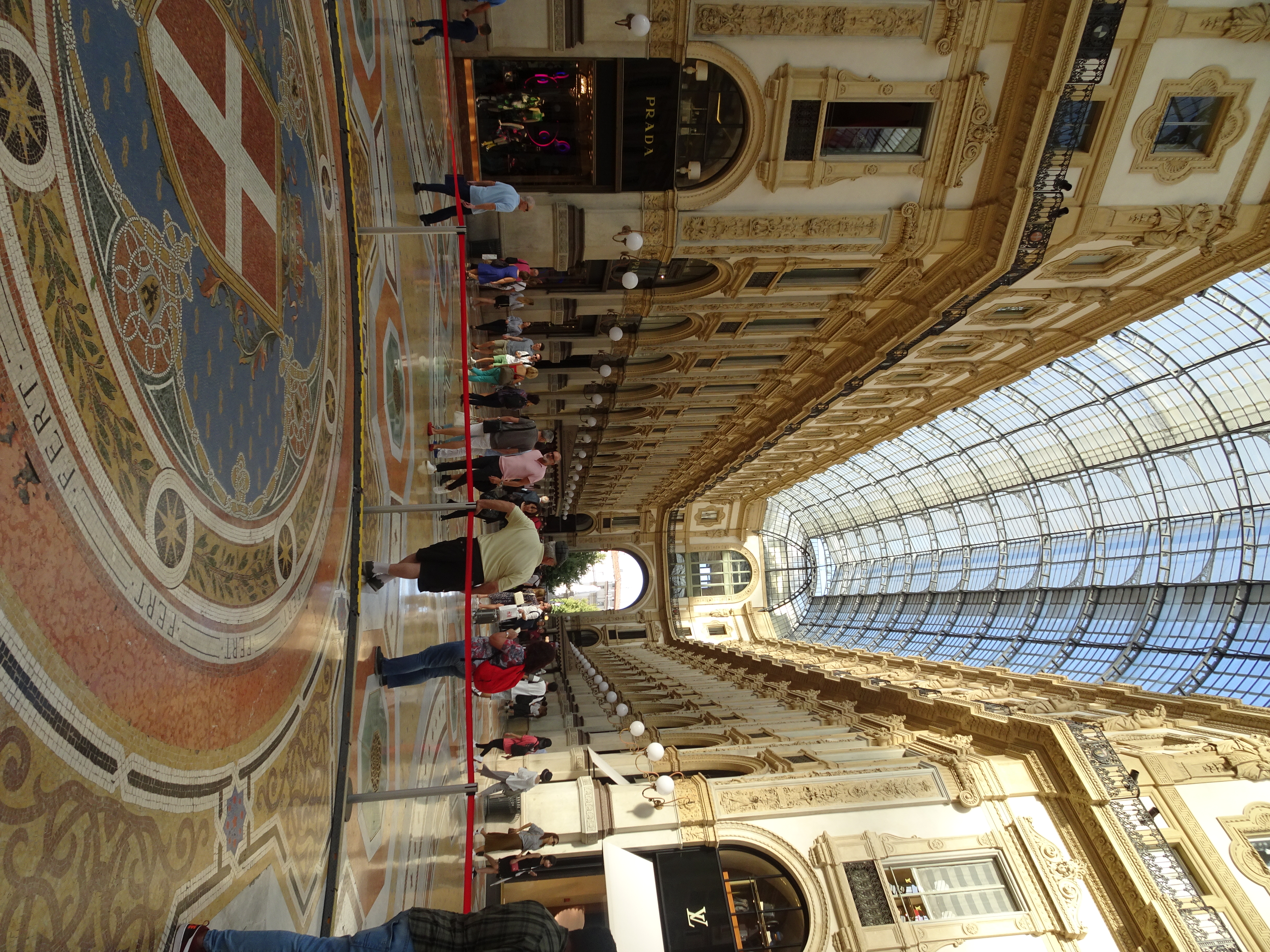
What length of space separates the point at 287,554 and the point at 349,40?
4.31m

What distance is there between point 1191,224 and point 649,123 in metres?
8.81

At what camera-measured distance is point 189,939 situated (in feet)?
9.34

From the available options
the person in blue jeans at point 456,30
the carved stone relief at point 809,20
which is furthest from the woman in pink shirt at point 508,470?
the carved stone relief at point 809,20

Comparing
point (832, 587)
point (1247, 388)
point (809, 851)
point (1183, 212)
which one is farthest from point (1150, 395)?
point (832, 587)

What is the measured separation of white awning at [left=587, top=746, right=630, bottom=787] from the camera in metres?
9.83

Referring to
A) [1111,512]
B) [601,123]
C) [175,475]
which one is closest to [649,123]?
[601,123]

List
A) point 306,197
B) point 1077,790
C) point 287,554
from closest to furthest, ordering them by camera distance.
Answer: point 287,554 < point 306,197 < point 1077,790

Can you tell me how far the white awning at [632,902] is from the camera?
789 centimetres

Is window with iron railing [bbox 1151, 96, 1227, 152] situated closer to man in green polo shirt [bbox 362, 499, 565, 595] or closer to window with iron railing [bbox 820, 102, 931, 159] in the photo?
window with iron railing [bbox 820, 102, 931, 159]

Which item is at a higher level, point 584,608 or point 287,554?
point 584,608

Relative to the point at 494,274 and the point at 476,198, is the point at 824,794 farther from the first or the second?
the point at 494,274

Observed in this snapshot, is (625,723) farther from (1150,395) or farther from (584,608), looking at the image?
(584,608)

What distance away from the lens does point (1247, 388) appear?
1922 centimetres

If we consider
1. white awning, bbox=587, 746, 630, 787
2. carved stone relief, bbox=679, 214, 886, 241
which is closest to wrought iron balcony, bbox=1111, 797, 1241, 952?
white awning, bbox=587, 746, 630, 787
